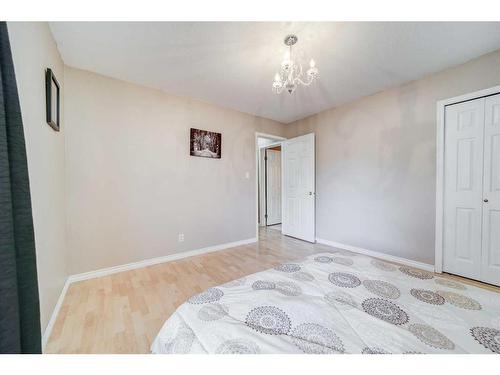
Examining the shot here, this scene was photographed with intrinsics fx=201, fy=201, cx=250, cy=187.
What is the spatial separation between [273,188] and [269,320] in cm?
489

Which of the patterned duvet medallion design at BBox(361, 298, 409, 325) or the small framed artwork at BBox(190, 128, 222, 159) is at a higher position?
the small framed artwork at BBox(190, 128, 222, 159)

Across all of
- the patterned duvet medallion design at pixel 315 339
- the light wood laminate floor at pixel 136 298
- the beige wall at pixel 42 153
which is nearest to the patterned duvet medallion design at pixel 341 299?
the patterned duvet medallion design at pixel 315 339

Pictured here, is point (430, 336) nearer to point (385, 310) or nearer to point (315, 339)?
point (385, 310)

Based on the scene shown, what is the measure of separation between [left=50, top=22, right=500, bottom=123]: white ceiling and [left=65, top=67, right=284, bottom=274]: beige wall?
348 mm

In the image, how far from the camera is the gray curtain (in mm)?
563

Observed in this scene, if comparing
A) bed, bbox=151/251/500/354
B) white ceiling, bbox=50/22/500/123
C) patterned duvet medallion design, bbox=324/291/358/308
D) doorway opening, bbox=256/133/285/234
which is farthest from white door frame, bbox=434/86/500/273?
doorway opening, bbox=256/133/285/234

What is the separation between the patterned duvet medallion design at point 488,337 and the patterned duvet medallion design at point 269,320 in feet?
2.18

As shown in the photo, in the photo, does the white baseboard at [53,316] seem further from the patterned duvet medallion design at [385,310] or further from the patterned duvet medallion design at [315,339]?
the patterned duvet medallion design at [385,310]

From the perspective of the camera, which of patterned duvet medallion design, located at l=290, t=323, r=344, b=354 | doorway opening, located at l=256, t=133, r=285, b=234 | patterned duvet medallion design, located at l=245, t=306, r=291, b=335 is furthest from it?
doorway opening, located at l=256, t=133, r=285, b=234

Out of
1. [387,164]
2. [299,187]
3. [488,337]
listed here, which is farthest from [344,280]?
[299,187]

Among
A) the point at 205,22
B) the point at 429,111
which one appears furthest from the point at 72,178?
the point at 429,111

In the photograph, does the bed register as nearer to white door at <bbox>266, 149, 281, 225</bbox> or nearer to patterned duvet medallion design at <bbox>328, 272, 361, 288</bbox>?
patterned duvet medallion design at <bbox>328, 272, 361, 288</bbox>

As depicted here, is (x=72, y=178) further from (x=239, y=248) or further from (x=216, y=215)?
(x=239, y=248)

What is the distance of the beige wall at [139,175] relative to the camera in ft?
7.47
